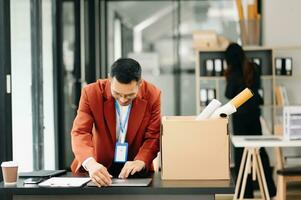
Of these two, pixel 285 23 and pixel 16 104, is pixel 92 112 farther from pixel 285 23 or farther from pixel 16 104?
pixel 285 23

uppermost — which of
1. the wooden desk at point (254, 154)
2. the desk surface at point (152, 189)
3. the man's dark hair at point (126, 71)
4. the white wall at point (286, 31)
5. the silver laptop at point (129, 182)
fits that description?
the white wall at point (286, 31)

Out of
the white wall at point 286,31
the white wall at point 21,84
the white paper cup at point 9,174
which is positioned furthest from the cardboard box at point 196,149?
the white wall at point 286,31

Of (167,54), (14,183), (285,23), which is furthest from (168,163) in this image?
(167,54)

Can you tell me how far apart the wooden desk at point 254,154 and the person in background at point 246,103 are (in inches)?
13.1

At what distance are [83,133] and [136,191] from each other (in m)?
0.58

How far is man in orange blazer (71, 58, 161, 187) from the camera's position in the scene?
9.58 ft

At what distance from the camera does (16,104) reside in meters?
4.14

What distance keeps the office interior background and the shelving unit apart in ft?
0.35

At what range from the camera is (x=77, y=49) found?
6570 millimetres

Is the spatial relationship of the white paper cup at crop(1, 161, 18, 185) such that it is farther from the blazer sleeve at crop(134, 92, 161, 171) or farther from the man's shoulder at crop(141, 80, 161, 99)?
the man's shoulder at crop(141, 80, 161, 99)

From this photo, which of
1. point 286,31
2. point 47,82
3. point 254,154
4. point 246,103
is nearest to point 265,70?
point 286,31

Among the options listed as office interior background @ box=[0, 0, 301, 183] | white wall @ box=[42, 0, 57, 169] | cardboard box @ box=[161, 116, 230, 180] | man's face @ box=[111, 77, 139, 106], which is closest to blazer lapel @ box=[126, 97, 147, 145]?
man's face @ box=[111, 77, 139, 106]

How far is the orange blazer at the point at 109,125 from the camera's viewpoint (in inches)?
116

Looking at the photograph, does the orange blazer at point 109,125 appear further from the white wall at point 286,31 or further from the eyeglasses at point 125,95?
the white wall at point 286,31
